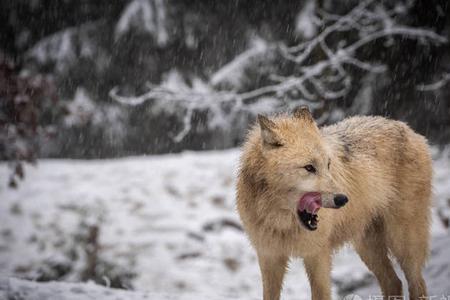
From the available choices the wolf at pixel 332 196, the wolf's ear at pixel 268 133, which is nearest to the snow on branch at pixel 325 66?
the wolf at pixel 332 196

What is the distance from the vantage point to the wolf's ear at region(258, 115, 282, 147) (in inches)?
136

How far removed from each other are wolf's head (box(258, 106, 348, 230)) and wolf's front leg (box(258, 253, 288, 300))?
Result: 576 mm

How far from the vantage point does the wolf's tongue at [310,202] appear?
327cm

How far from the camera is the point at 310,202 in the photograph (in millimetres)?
3305

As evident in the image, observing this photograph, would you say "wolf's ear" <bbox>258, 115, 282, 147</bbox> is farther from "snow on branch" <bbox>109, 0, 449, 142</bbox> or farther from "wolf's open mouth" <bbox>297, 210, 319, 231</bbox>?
"snow on branch" <bbox>109, 0, 449, 142</bbox>

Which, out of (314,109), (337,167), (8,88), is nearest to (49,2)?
(8,88)

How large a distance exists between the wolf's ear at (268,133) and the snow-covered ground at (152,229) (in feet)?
11.4

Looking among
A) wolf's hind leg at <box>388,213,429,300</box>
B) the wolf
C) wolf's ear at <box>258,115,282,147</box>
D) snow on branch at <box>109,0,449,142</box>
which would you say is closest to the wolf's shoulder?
the wolf

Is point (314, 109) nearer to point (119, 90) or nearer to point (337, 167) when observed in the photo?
point (337, 167)

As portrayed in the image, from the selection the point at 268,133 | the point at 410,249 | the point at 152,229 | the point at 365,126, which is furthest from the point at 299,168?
the point at 152,229

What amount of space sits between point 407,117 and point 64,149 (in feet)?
34.5

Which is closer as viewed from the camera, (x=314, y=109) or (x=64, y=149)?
(x=314, y=109)

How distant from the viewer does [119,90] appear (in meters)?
13.5

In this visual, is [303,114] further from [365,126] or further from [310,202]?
[365,126]
